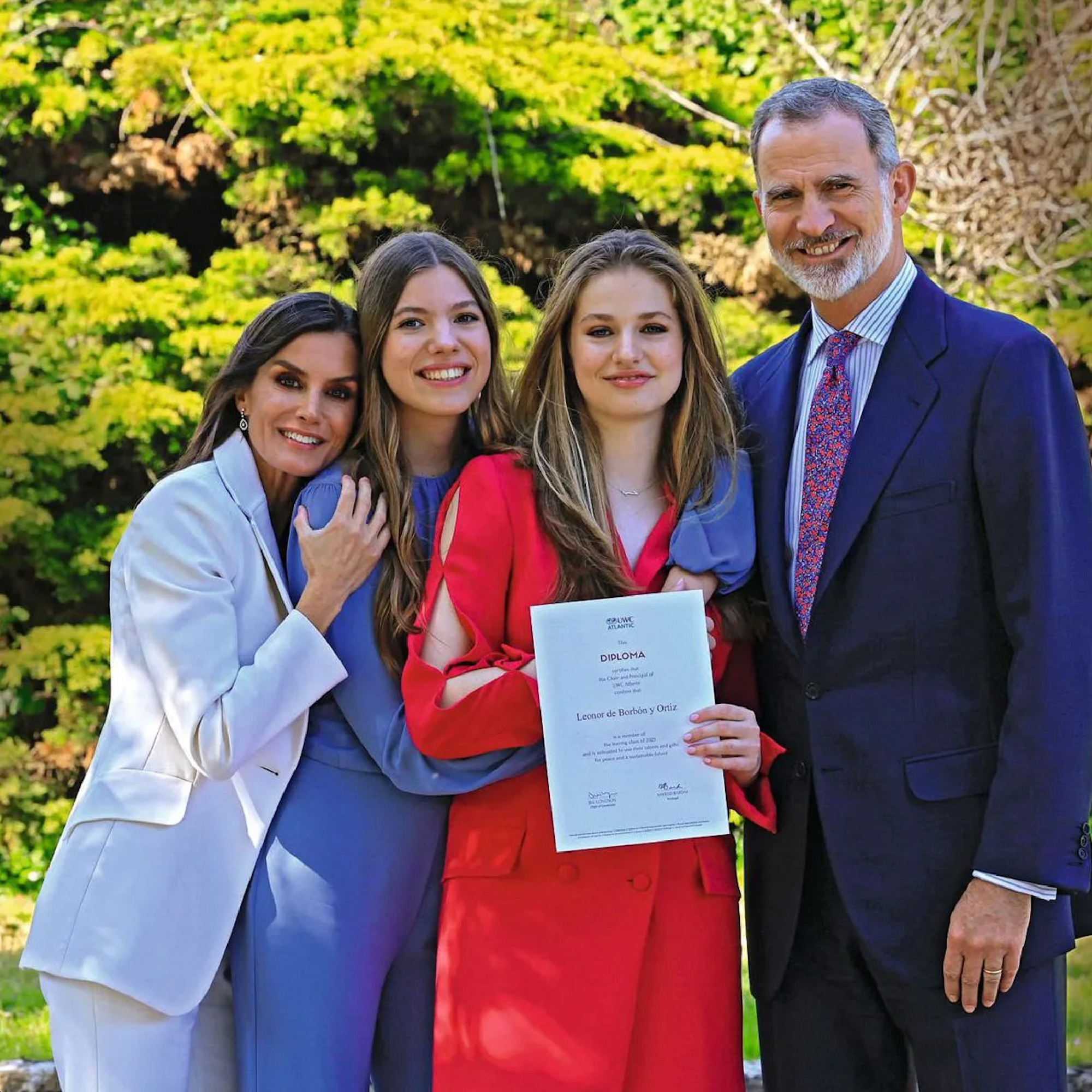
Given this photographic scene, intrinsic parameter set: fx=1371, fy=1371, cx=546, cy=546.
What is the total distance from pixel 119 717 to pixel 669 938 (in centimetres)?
128

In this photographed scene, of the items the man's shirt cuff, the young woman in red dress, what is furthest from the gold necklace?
the man's shirt cuff

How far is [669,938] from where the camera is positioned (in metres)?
2.83

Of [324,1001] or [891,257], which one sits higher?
[891,257]

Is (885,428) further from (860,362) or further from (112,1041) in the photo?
(112,1041)

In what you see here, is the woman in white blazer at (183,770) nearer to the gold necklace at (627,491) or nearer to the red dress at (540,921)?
the red dress at (540,921)

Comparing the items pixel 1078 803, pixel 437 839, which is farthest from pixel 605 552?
pixel 1078 803

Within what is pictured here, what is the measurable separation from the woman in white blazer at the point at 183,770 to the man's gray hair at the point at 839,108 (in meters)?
1.23

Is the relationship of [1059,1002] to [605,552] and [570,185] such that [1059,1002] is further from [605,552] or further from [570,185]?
[570,185]

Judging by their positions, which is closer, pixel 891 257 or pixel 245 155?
pixel 891 257

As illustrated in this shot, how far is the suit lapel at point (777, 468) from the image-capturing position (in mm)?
2879

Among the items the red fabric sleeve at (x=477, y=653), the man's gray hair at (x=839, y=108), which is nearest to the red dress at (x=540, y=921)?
the red fabric sleeve at (x=477, y=653)

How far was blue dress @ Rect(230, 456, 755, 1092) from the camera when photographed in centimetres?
287

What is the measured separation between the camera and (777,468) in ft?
9.81
